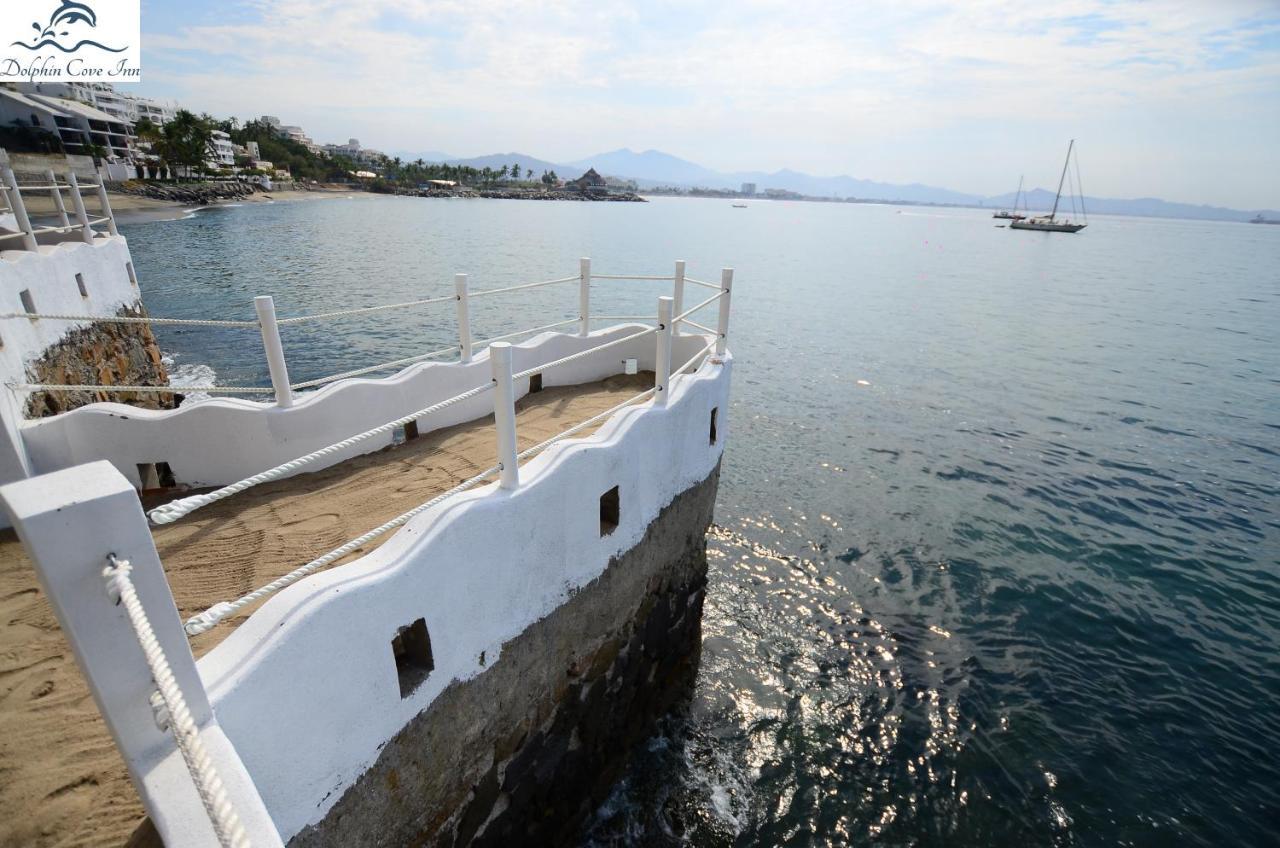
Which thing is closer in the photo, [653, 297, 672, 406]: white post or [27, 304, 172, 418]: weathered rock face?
[653, 297, 672, 406]: white post

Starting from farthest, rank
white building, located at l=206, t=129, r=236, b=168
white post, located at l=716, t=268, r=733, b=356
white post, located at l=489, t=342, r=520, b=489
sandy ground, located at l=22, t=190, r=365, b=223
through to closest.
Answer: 1. white building, located at l=206, t=129, r=236, b=168
2. sandy ground, located at l=22, t=190, r=365, b=223
3. white post, located at l=716, t=268, r=733, b=356
4. white post, located at l=489, t=342, r=520, b=489

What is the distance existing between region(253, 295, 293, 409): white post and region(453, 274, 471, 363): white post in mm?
1909

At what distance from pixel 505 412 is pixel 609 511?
2029mm

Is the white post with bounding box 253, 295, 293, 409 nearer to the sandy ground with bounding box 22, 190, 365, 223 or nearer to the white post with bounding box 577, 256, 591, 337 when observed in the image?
the white post with bounding box 577, 256, 591, 337

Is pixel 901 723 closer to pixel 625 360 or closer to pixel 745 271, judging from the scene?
pixel 625 360

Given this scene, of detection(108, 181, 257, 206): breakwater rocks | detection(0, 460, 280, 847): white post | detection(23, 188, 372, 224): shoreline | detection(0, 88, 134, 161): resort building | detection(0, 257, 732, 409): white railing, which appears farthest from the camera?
detection(108, 181, 257, 206): breakwater rocks

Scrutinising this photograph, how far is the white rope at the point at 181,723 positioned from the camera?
1.72 metres

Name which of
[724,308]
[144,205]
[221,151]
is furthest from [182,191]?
[724,308]

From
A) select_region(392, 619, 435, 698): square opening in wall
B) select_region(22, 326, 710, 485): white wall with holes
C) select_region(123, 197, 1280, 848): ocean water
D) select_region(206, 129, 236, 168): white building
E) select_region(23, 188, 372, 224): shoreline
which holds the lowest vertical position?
select_region(123, 197, 1280, 848): ocean water

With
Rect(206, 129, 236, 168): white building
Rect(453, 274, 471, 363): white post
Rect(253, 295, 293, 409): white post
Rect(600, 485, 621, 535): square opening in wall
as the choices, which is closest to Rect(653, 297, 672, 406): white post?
Rect(600, 485, 621, 535): square opening in wall

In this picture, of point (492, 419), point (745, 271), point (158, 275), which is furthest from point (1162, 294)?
point (158, 275)

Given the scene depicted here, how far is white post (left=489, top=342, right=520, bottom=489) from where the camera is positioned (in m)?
4.11

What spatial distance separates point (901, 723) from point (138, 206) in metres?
88.7

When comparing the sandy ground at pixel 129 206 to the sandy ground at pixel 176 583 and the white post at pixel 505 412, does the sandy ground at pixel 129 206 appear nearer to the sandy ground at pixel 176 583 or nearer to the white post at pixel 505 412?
the sandy ground at pixel 176 583
